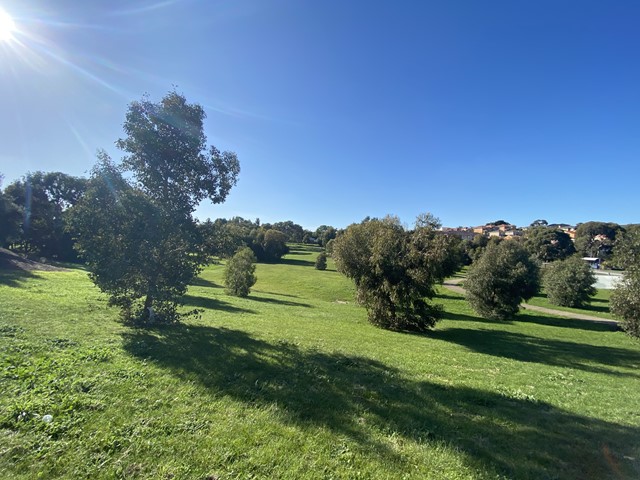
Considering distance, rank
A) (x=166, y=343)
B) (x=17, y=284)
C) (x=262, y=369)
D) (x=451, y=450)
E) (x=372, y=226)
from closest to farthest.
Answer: (x=451, y=450) → (x=262, y=369) → (x=166, y=343) → (x=17, y=284) → (x=372, y=226)

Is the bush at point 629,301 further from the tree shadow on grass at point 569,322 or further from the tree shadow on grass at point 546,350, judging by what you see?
the tree shadow on grass at point 569,322

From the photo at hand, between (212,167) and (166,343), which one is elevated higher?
(212,167)

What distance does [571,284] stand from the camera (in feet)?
138

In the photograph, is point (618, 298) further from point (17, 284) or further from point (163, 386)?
point (17, 284)

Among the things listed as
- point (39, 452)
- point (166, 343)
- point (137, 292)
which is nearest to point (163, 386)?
point (39, 452)

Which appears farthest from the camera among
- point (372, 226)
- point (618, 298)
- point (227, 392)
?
point (372, 226)

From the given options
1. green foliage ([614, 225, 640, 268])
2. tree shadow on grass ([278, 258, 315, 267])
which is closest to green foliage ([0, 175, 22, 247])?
tree shadow on grass ([278, 258, 315, 267])

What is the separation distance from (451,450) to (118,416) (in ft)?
18.6

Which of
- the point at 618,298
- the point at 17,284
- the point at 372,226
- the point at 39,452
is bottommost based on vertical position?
the point at 17,284

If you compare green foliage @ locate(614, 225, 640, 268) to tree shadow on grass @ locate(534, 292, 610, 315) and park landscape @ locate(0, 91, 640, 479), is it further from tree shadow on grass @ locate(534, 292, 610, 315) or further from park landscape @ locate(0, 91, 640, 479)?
tree shadow on grass @ locate(534, 292, 610, 315)

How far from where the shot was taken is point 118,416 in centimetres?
493

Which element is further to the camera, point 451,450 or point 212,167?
point 212,167

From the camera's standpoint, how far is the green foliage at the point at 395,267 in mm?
20328

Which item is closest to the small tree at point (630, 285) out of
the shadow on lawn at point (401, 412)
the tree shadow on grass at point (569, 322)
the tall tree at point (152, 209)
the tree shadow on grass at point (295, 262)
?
the shadow on lawn at point (401, 412)
